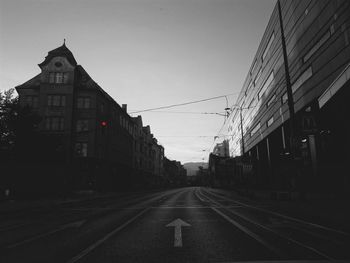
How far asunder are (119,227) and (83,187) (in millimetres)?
31082

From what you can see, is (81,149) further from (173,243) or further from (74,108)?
(173,243)

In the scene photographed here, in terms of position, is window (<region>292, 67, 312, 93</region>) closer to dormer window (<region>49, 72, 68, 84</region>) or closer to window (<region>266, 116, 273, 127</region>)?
window (<region>266, 116, 273, 127</region>)

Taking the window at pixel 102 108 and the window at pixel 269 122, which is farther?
the window at pixel 102 108

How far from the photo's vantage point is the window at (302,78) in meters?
26.0

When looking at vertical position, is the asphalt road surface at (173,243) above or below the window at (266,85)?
below

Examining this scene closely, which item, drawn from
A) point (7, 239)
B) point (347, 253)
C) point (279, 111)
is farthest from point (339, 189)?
point (7, 239)

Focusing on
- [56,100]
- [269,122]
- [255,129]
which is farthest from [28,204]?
[255,129]

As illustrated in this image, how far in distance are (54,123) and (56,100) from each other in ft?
10.9

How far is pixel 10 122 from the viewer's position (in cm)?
2750

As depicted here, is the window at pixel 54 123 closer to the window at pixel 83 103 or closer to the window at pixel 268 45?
the window at pixel 83 103

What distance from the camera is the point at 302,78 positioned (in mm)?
27688

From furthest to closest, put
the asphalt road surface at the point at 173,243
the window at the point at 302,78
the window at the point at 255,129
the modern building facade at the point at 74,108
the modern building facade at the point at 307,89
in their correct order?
the window at the point at 255,129 → the modern building facade at the point at 74,108 → the window at the point at 302,78 → the modern building facade at the point at 307,89 → the asphalt road surface at the point at 173,243

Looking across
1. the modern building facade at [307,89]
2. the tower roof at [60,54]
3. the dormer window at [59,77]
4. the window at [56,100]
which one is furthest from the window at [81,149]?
the modern building facade at [307,89]

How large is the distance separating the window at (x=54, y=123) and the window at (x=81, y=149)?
10.6 feet
